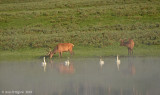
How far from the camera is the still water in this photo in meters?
13.6

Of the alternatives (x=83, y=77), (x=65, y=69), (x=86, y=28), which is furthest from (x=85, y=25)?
(x=83, y=77)

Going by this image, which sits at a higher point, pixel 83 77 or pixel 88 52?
pixel 83 77

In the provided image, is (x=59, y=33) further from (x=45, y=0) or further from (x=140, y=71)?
(x=45, y=0)

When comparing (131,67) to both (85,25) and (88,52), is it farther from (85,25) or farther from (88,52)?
(85,25)

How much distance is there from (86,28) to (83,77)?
14.6m

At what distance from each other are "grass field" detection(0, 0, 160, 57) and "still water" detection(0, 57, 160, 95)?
101 inches

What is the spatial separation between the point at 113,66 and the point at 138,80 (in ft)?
13.7

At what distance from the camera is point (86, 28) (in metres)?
30.3

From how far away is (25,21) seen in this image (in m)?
34.7

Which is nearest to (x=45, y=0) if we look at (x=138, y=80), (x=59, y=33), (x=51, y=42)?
(x=59, y=33)

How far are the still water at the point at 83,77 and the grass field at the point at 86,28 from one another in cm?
256

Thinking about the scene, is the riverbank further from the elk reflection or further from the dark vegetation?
the elk reflection

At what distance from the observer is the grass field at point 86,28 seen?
79.1 ft

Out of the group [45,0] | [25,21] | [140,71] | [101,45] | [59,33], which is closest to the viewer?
[140,71]
